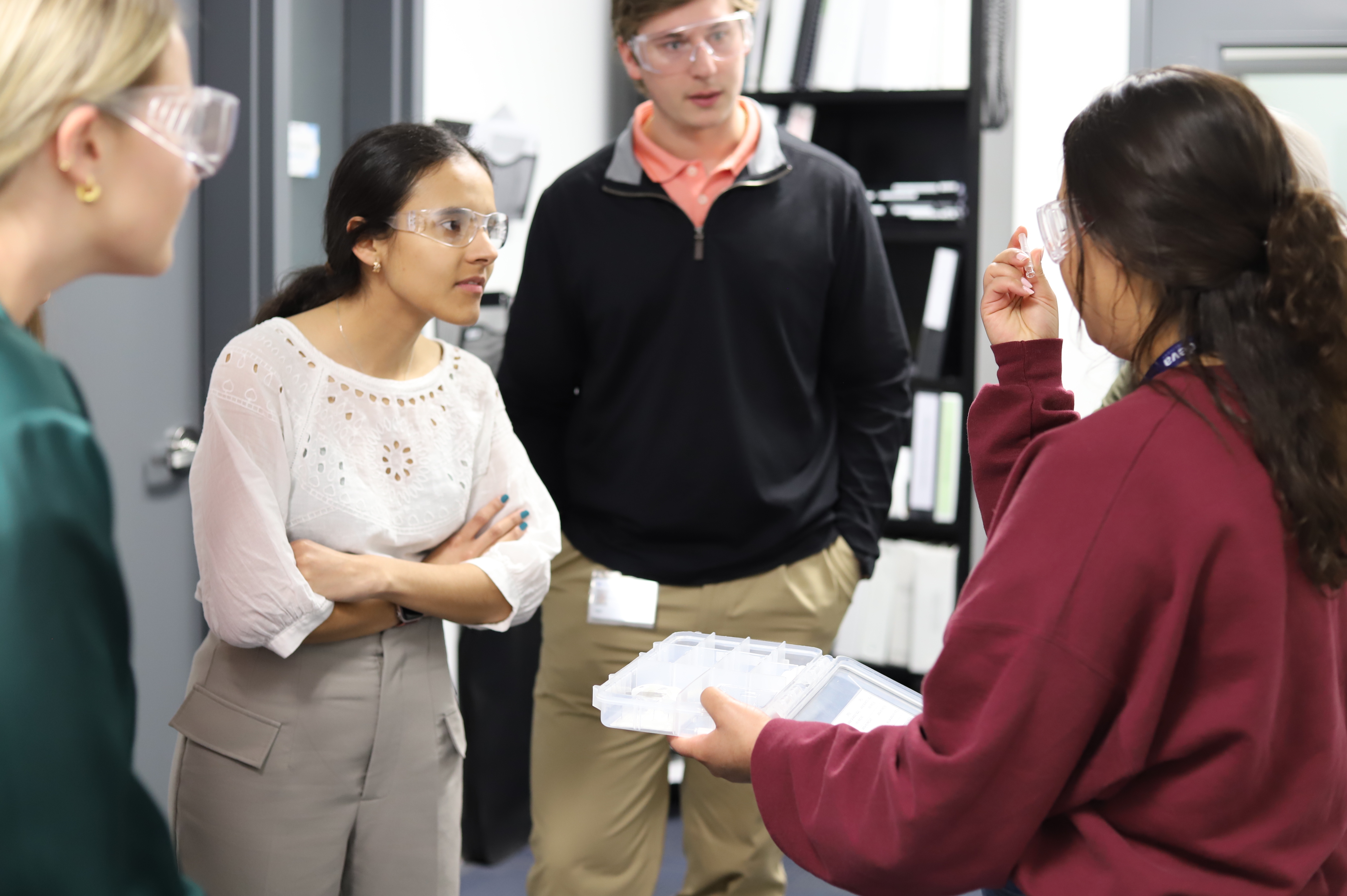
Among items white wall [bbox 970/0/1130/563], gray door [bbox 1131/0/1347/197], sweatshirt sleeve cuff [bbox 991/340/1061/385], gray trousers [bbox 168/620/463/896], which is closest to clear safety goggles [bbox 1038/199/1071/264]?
sweatshirt sleeve cuff [bbox 991/340/1061/385]

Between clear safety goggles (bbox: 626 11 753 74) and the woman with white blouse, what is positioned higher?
clear safety goggles (bbox: 626 11 753 74)

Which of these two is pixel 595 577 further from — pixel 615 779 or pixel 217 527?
pixel 217 527

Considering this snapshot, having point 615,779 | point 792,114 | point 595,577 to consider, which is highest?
point 792,114

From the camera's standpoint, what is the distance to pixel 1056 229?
1.09m

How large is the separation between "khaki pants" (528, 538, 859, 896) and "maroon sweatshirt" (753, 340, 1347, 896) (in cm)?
113

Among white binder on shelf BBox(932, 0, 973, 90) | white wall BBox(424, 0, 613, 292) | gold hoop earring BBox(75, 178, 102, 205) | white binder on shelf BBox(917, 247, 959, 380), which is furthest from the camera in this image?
white binder on shelf BBox(917, 247, 959, 380)

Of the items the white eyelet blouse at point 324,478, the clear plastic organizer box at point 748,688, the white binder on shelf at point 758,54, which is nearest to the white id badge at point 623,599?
the white eyelet blouse at point 324,478

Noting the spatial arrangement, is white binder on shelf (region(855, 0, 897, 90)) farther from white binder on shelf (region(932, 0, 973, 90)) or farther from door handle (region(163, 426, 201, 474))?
door handle (region(163, 426, 201, 474))

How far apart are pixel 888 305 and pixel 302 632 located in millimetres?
1302

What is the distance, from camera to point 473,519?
64.1 inches

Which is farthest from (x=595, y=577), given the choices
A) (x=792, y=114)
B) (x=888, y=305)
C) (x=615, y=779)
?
(x=792, y=114)

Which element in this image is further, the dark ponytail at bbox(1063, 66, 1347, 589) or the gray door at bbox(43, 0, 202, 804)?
the gray door at bbox(43, 0, 202, 804)

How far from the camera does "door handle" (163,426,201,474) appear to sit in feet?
7.03

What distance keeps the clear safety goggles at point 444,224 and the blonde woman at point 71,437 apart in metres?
0.65
